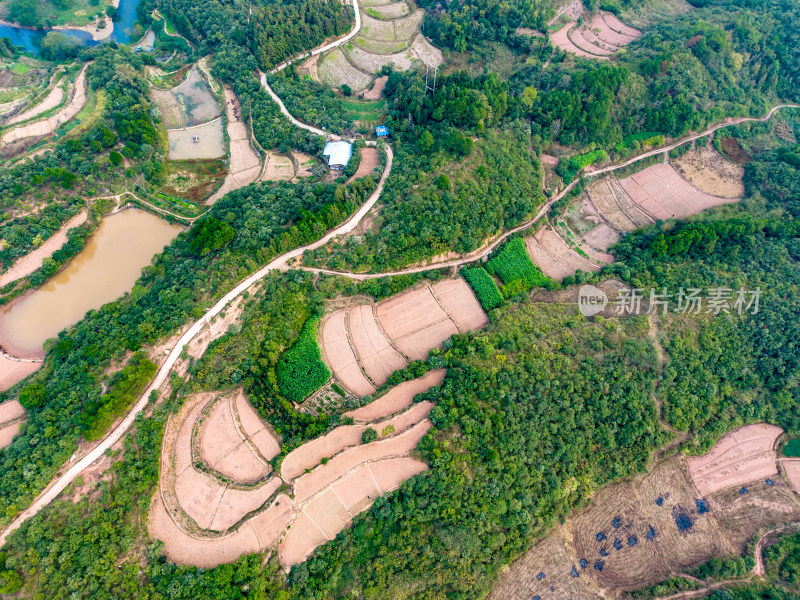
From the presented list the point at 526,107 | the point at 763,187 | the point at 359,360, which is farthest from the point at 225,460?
the point at 763,187

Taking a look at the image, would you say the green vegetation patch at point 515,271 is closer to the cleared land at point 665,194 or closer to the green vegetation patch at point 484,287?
the green vegetation patch at point 484,287

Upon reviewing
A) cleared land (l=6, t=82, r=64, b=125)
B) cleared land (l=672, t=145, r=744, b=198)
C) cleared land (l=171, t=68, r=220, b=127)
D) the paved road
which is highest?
cleared land (l=6, t=82, r=64, b=125)

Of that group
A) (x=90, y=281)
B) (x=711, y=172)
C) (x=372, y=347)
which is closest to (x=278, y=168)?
(x=90, y=281)

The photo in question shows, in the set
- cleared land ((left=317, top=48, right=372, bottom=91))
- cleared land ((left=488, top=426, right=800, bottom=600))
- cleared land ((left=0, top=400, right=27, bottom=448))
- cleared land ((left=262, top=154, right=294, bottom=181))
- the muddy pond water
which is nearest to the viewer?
cleared land ((left=0, top=400, right=27, bottom=448))

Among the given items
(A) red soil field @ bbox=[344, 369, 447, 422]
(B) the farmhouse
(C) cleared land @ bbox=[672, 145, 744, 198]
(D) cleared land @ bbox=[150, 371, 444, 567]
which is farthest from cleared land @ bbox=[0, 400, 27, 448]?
(C) cleared land @ bbox=[672, 145, 744, 198]

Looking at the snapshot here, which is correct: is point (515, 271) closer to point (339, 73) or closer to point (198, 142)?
point (339, 73)

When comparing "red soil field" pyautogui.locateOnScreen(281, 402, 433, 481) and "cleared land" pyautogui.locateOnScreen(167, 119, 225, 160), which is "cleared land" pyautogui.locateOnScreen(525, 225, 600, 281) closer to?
"red soil field" pyautogui.locateOnScreen(281, 402, 433, 481)

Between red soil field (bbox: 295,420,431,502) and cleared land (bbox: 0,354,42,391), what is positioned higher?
cleared land (bbox: 0,354,42,391)

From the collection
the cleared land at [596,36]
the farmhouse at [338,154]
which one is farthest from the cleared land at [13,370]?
the cleared land at [596,36]
